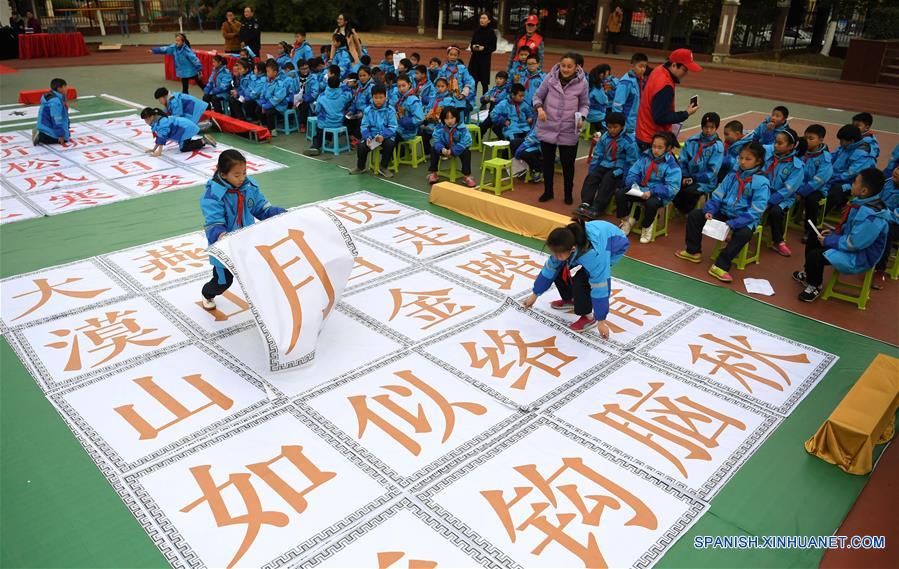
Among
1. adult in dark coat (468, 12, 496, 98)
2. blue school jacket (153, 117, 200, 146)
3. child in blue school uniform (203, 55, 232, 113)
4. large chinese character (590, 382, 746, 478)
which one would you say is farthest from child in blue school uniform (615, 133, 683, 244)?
child in blue school uniform (203, 55, 232, 113)

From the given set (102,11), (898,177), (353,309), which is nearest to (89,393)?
(353,309)

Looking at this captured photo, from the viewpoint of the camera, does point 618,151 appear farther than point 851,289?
Yes

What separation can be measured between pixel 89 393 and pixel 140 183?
424 cm

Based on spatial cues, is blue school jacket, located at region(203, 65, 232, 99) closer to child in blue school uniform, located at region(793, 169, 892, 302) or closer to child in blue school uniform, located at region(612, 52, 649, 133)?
child in blue school uniform, located at region(612, 52, 649, 133)

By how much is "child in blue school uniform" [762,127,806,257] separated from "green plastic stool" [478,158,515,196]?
8.53 feet

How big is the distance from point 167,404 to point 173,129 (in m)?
5.71

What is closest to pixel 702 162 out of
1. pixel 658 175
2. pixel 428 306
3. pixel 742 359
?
pixel 658 175

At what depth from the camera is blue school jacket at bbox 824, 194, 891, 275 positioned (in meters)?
4.60

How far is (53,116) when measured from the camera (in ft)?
27.7

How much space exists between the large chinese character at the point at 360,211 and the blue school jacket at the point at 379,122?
1.19m

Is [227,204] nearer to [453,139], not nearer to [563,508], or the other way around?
[563,508]

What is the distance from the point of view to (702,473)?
3215mm

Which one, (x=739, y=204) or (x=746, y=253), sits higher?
(x=739, y=204)

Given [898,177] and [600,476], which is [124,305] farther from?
[898,177]
